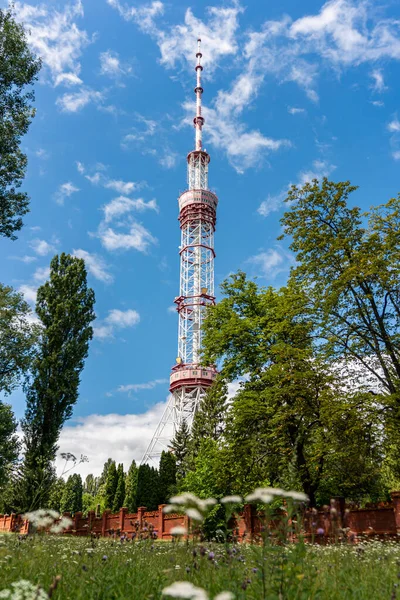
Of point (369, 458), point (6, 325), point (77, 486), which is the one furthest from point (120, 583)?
point (77, 486)

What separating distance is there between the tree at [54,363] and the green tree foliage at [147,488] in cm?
1780

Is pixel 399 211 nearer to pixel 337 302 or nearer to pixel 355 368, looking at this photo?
pixel 337 302

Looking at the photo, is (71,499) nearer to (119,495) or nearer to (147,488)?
(119,495)

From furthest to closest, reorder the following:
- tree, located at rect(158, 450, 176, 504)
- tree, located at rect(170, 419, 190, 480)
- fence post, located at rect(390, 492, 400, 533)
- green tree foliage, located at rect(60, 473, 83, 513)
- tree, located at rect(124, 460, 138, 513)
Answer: green tree foliage, located at rect(60, 473, 83, 513), tree, located at rect(170, 419, 190, 480), tree, located at rect(158, 450, 176, 504), tree, located at rect(124, 460, 138, 513), fence post, located at rect(390, 492, 400, 533)

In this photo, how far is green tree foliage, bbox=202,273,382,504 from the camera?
15727 mm

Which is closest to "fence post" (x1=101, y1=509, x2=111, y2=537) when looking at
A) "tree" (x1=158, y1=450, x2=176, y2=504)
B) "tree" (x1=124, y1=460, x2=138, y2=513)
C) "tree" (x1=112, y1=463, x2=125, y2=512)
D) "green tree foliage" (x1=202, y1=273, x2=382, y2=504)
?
"tree" (x1=124, y1=460, x2=138, y2=513)

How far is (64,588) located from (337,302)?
14.4 meters

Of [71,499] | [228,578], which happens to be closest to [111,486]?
[71,499]

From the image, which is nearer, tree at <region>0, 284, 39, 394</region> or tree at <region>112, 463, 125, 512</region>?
tree at <region>0, 284, 39, 394</region>

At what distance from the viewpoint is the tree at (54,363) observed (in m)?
23.1

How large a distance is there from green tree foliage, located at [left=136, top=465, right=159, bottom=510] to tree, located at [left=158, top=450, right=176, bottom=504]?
0.45m

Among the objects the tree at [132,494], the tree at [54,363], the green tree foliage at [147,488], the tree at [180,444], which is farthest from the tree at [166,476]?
the tree at [54,363]

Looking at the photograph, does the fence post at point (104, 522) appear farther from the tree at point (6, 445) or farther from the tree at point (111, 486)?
the tree at point (6, 445)

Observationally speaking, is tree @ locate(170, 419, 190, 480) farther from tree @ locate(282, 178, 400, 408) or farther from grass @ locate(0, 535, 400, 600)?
grass @ locate(0, 535, 400, 600)
